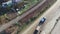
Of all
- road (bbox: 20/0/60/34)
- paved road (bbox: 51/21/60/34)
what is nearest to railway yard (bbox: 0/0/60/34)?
road (bbox: 20/0/60/34)

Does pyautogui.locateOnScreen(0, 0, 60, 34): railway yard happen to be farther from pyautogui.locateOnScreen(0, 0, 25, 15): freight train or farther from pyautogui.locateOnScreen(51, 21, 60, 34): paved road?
pyautogui.locateOnScreen(51, 21, 60, 34): paved road

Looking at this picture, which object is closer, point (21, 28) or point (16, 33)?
point (16, 33)

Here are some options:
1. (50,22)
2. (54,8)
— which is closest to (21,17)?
(50,22)

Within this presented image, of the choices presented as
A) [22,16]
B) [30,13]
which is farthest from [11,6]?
[30,13]

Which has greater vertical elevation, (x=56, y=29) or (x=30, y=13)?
(x=30, y=13)

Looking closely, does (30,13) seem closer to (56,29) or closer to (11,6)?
(11,6)

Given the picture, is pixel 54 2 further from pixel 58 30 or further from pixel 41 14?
pixel 58 30

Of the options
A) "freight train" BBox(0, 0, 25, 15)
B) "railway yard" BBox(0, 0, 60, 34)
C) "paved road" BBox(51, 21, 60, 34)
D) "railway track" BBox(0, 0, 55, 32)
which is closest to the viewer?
"railway track" BBox(0, 0, 55, 32)

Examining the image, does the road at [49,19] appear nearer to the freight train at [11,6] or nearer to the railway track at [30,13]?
the railway track at [30,13]
